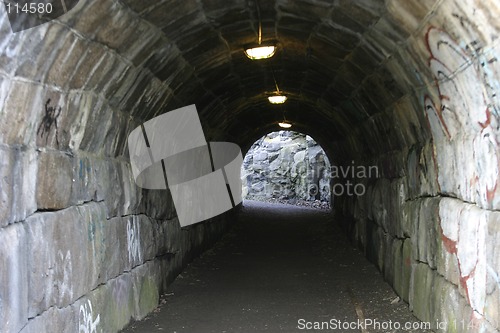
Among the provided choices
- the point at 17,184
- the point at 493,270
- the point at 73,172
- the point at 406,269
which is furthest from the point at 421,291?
the point at 17,184

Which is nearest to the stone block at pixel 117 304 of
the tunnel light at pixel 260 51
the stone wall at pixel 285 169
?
the tunnel light at pixel 260 51

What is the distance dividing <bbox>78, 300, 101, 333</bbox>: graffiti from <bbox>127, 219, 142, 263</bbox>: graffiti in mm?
1386

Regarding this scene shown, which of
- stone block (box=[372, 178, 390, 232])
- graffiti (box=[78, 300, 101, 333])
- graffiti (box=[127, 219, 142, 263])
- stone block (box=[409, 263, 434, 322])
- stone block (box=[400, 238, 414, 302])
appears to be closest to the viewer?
graffiti (box=[78, 300, 101, 333])

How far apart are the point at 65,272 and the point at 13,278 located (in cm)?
95

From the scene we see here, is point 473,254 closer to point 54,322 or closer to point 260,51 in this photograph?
point 54,322

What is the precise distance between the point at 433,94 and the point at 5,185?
A: 13.5 feet

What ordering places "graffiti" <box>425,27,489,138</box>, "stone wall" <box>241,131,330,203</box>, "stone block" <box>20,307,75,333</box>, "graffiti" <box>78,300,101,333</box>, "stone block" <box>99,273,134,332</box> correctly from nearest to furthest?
"stone block" <box>20,307,75,333</box>
"graffiti" <box>425,27,489,138</box>
"graffiti" <box>78,300,101,333</box>
"stone block" <box>99,273,134,332</box>
"stone wall" <box>241,131,330,203</box>

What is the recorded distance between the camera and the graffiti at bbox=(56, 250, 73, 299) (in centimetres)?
453

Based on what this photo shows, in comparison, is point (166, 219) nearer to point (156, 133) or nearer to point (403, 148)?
point (156, 133)

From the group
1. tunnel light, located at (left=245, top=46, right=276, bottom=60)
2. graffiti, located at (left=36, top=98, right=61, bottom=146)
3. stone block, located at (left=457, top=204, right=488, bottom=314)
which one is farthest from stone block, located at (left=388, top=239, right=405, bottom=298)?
graffiti, located at (left=36, top=98, right=61, bottom=146)

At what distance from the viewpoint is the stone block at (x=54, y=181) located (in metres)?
4.23

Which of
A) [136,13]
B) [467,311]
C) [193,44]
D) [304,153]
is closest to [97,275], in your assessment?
[136,13]

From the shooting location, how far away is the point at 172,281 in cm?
919

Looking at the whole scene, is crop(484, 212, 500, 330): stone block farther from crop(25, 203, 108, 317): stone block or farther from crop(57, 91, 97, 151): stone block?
crop(57, 91, 97, 151): stone block
